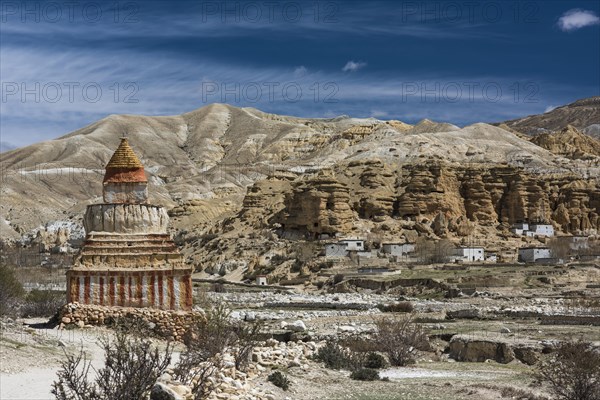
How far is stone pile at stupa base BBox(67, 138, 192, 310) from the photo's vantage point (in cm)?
2250

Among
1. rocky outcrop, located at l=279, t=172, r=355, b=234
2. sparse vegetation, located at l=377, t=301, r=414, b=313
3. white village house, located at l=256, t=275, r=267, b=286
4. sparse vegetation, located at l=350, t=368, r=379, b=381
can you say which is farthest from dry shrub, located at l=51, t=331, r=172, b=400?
rocky outcrop, located at l=279, t=172, r=355, b=234

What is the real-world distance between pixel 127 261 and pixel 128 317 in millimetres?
1662

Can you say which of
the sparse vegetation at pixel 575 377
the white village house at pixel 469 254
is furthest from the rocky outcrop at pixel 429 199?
the sparse vegetation at pixel 575 377

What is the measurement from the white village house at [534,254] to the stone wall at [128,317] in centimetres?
4828

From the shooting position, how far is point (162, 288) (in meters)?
22.6

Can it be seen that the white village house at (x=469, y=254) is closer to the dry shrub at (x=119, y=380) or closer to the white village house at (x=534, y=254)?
the white village house at (x=534, y=254)

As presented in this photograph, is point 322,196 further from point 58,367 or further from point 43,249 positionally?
point 58,367

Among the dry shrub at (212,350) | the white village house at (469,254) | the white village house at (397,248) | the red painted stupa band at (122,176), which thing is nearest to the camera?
the dry shrub at (212,350)

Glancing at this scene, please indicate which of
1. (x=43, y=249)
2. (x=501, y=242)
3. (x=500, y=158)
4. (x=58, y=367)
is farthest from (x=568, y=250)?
(x=58, y=367)

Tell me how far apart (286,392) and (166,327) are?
8.26m

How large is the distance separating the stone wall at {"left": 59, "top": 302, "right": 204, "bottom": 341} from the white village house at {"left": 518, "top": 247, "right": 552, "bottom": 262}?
158ft

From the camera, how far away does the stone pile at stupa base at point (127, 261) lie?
2250 centimetres

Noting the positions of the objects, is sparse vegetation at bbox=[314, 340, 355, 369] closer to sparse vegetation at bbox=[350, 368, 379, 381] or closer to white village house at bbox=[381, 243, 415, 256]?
sparse vegetation at bbox=[350, 368, 379, 381]

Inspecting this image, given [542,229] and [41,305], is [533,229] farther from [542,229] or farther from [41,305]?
[41,305]
